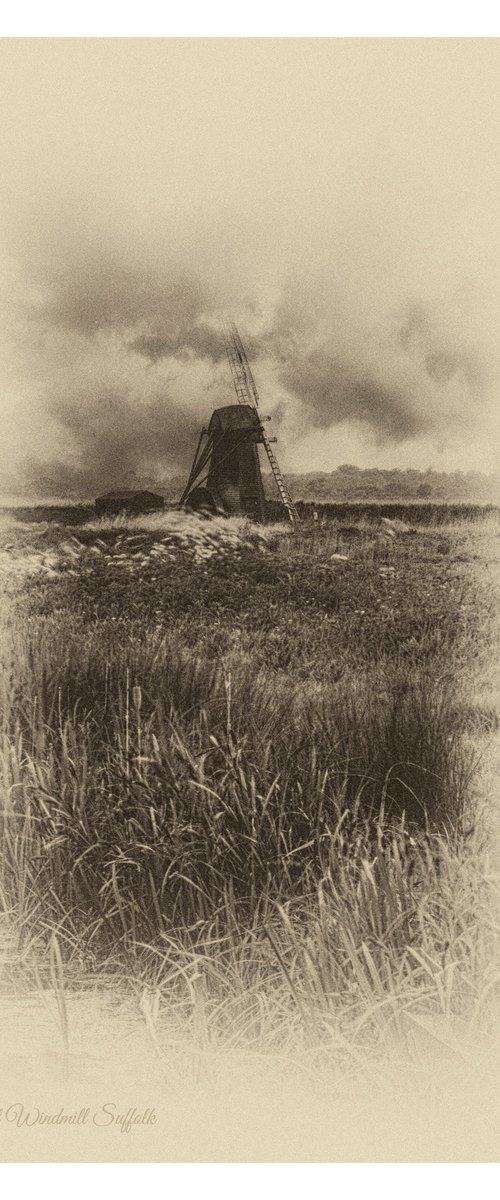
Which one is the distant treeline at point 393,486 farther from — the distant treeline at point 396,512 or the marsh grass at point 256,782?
the marsh grass at point 256,782

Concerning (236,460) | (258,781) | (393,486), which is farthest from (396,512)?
(258,781)

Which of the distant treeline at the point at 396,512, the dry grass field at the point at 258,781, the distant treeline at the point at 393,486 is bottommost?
the dry grass field at the point at 258,781

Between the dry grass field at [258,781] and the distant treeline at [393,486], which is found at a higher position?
the distant treeline at [393,486]

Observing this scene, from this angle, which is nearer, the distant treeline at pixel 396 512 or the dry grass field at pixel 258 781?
the dry grass field at pixel 258 781

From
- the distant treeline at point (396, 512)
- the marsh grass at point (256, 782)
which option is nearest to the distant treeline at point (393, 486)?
the distant treeline at point (396, 512)

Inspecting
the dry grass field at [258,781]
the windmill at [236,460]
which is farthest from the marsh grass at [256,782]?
the windmill at [236,460]

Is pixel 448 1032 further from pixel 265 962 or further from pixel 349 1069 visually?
pixel 265 962

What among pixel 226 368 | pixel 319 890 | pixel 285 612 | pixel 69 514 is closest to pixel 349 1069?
pixel 319 890
